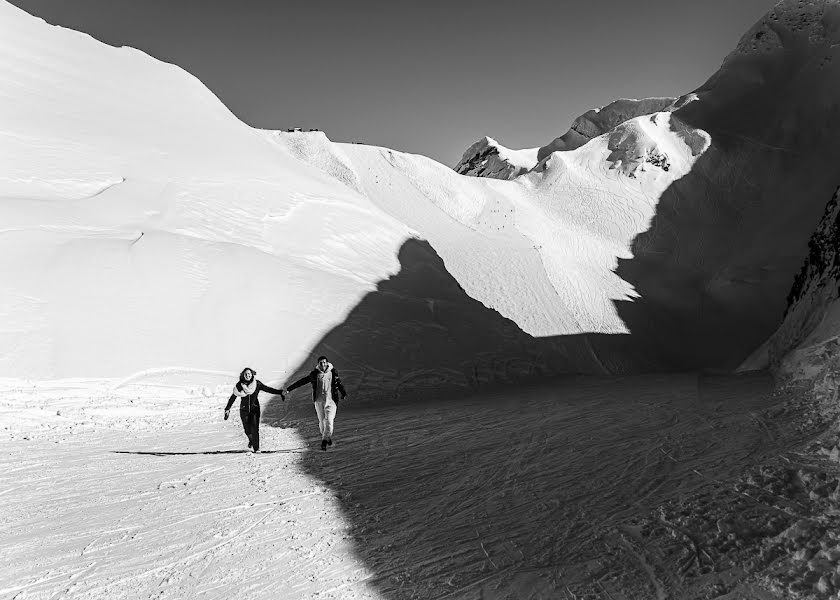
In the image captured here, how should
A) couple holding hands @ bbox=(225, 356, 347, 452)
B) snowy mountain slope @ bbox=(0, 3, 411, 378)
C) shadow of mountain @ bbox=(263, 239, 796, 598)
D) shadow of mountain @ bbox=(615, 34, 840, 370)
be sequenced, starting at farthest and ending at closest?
shadow of mountain @ bbox=(615, 34, 840, 370) < snowy mountain slope @ bbox=(0, 3, 411, 378) < couple holding hands @ bbox=(225, 356, 347, 452) < shadow of mountain @ bbox=(263, 239, 796, 598)

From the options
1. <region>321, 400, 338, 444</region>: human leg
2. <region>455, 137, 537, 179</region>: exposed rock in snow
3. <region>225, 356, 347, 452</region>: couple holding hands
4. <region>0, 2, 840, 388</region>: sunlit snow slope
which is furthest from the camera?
<region>455, 137, 537, 179</region>: exposed rock in snow

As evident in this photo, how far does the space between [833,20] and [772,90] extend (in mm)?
7782

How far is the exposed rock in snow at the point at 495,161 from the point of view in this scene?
5916cm

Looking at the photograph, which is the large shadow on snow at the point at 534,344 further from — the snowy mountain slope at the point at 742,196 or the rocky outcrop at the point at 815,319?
the rocky outcrop at the point at 815,319

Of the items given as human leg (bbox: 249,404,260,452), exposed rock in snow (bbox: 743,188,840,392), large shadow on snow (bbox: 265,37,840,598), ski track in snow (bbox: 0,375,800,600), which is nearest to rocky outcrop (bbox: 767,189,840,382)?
exposed rock in snow (bbox: 743,188,840,392)

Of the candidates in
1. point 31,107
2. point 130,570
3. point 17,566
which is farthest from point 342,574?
point 31,107

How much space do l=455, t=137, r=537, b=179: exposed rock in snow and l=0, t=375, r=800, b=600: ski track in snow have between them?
51.6m

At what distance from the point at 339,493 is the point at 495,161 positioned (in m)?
58.3

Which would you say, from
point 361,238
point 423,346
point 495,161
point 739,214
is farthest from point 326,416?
point 495,161

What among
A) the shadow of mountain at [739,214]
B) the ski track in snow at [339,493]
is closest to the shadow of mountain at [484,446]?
the ski track in snow at [339,493]

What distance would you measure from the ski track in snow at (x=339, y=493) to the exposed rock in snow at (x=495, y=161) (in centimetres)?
5157

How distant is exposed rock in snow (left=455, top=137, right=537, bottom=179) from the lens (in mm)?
59156

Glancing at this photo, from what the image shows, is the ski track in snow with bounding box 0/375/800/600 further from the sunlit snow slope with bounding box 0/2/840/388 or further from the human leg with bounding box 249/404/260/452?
the sunlit snow slope with bounding box 0/2/840/388

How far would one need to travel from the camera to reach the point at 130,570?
420 cm
